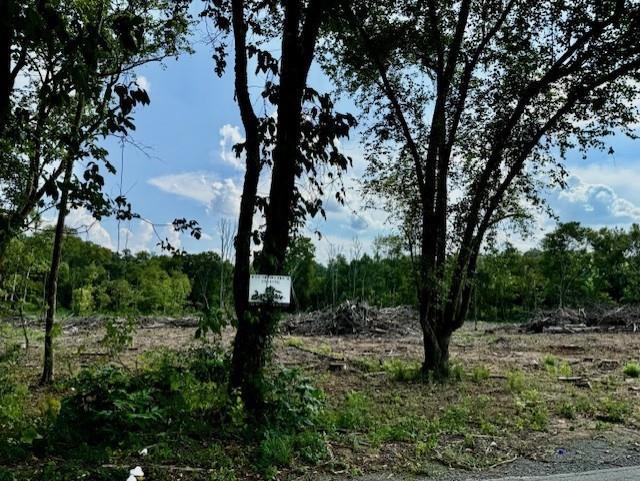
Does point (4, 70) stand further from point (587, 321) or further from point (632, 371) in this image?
point (587, 321)

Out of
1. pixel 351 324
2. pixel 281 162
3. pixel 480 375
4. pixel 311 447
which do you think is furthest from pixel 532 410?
pixel 351 324

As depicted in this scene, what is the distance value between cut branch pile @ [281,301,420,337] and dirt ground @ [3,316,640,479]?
5.20 m

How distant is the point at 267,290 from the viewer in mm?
5488

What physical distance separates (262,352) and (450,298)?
4381 millimetres

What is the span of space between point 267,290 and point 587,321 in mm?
20218

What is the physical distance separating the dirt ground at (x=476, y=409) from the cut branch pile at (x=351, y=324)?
5.20m

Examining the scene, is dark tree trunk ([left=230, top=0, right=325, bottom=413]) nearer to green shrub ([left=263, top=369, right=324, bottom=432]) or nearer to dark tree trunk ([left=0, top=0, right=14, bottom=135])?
green shrub ([left=263, top=369, right=324, bottom=432])

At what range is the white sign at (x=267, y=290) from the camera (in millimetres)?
5484

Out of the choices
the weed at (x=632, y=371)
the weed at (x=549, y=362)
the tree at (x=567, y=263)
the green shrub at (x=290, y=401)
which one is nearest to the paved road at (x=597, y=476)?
the green shrub at (x=290, y=401)

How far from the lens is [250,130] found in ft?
19.2

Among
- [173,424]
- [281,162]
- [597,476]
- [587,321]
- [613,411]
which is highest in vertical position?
[281,162]

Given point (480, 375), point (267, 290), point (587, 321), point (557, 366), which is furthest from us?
point (587, 321)

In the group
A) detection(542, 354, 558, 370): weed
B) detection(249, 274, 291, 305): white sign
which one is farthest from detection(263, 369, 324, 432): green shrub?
detection(542, 354, 558, 370): weed

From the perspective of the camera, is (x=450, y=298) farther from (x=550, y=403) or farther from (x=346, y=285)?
(x=346, y=285)
